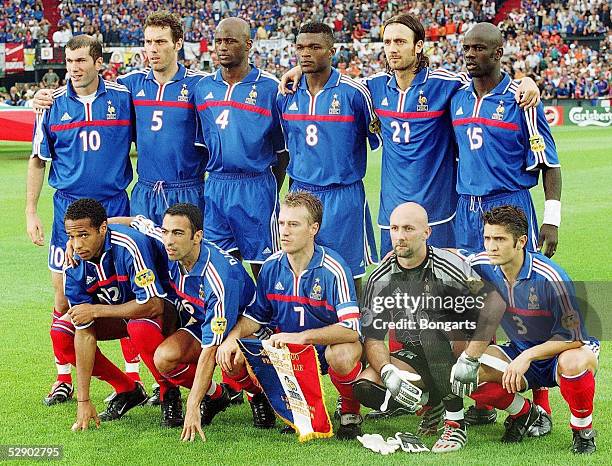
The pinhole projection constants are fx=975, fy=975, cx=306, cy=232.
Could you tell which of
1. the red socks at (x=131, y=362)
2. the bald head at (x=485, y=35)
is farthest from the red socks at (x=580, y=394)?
the red socks at (x=131, y=362)

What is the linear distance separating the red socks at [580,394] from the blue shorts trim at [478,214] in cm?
123

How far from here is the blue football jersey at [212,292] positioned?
16.5 feet

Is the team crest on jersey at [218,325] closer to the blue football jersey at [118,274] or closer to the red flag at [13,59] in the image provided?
the blue football jersey at [118,274]

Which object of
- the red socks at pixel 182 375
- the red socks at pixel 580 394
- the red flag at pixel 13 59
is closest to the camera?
the red socks at pixel 580 394

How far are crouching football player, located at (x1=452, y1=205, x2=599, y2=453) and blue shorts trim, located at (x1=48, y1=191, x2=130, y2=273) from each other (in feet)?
7.84

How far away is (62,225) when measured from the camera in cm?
608

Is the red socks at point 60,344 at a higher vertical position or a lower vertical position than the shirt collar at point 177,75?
lower

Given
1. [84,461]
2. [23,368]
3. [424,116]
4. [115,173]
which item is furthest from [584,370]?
[23,368]

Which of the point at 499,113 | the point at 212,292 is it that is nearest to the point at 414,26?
the point at 499,113

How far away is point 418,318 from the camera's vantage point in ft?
17.0

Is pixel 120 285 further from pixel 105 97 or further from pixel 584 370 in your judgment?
pixel 584 370

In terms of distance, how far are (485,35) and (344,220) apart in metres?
1.39

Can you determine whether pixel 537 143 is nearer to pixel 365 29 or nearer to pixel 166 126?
pixel 166 126

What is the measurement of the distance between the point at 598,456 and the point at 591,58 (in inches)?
1096
